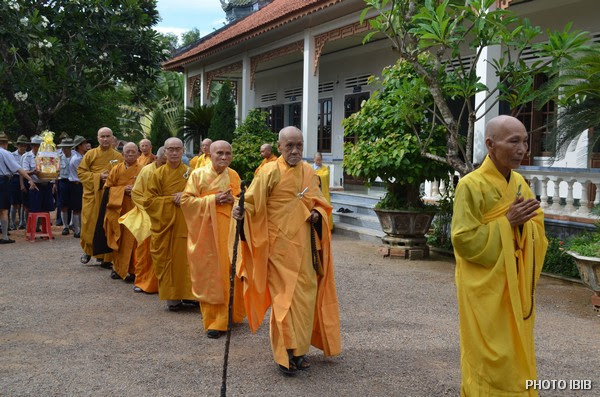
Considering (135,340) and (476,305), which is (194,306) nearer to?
(135,340)

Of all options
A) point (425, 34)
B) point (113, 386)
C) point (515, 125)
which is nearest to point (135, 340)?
point (113, 386)

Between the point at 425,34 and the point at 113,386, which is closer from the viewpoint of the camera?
the point at 113,386

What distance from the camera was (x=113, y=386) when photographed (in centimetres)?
436

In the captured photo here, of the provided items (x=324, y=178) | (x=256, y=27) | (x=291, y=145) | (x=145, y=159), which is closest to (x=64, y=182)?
(x=145, y=159)

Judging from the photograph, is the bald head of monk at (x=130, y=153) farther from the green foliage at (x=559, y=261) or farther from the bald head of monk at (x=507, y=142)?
the bald head of monk at (x=507, y=142)

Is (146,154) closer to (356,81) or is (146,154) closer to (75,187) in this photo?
(75,187)

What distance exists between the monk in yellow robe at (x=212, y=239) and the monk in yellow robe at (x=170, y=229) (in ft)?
2.34

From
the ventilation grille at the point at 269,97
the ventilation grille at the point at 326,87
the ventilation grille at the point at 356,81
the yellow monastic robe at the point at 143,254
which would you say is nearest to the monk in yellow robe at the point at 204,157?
the yellow monastic robe at the point at 143,254

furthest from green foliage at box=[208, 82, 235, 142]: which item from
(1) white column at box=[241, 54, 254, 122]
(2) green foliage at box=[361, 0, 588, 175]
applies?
(2) green foliage at box=[361, 0, 588, 175]

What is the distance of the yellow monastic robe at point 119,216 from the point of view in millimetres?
8320

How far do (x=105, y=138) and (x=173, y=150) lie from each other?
3.14 meters

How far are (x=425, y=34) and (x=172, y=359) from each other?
14.2 feet

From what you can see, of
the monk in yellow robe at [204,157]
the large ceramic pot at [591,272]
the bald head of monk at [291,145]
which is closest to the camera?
the bald head of monk at [291,145]

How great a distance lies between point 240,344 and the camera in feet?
18.0
